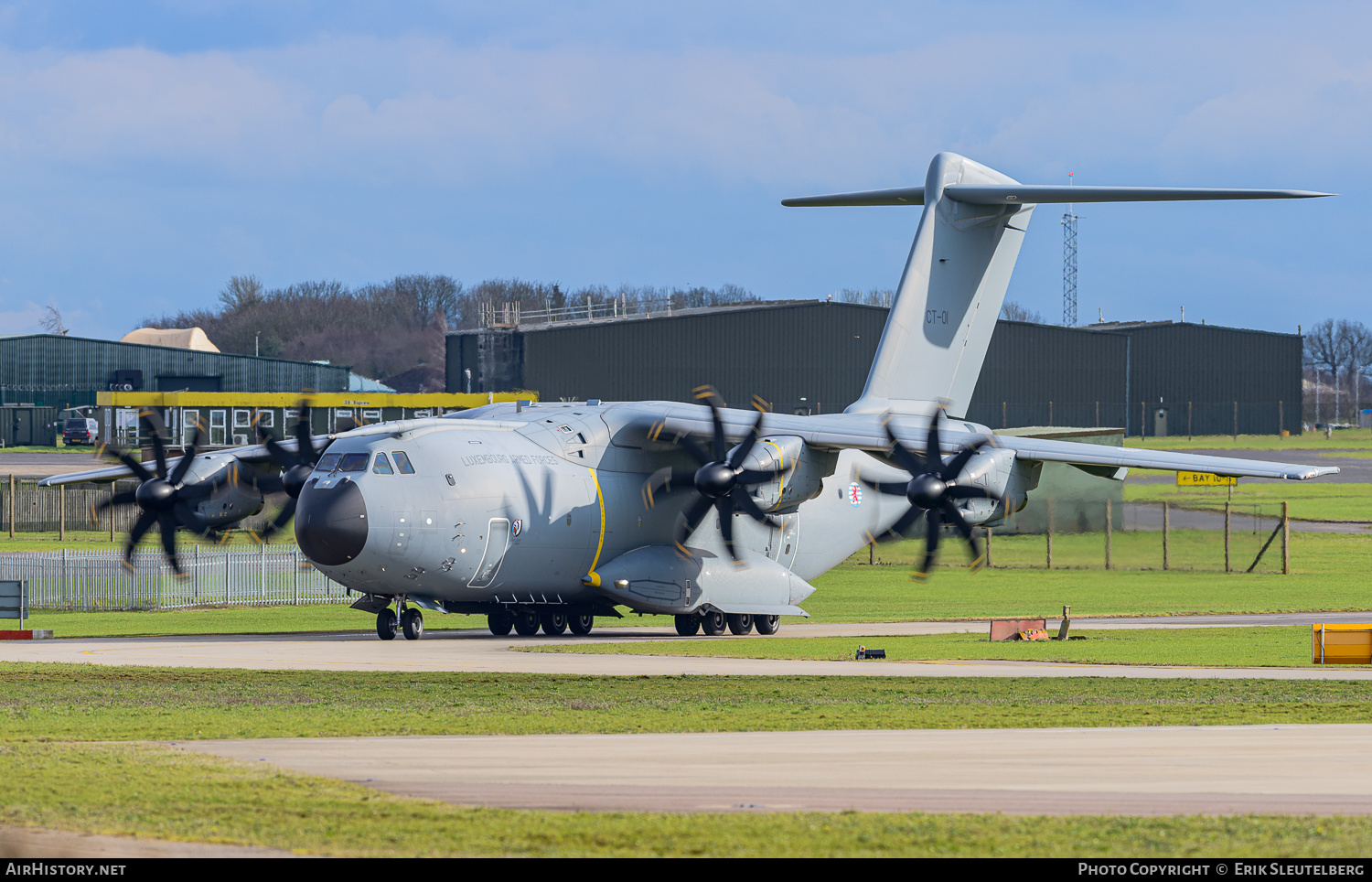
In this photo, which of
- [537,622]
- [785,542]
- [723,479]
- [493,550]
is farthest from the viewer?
[785,542]

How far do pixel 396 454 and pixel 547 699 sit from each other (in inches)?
391

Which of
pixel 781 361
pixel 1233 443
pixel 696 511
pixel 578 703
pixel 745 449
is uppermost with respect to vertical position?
pixel 781 361

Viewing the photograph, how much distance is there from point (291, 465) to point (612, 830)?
22599mm

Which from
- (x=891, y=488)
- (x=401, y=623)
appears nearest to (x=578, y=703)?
(x=891, y=488)

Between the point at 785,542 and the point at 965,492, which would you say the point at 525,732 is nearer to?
the point at 965,492

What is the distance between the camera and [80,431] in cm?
8762

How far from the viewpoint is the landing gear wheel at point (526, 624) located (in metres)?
31.7

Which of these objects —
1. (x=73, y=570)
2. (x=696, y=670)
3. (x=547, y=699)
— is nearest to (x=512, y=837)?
(x=547, y=699)

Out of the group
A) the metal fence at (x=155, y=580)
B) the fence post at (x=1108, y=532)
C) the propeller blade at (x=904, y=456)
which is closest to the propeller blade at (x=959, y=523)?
the propeller blade at (x=904, y=456)

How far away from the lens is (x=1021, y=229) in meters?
34.9

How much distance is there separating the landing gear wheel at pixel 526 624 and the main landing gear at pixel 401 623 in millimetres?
2573

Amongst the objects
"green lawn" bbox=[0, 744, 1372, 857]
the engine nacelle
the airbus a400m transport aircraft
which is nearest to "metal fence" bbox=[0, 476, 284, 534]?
the airbus a400m transport aircraft

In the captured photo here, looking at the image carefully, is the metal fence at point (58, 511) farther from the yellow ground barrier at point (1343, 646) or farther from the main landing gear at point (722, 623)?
the yellow ground barrier at point (1343, 646)

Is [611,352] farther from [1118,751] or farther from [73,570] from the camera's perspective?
[1118,751]
